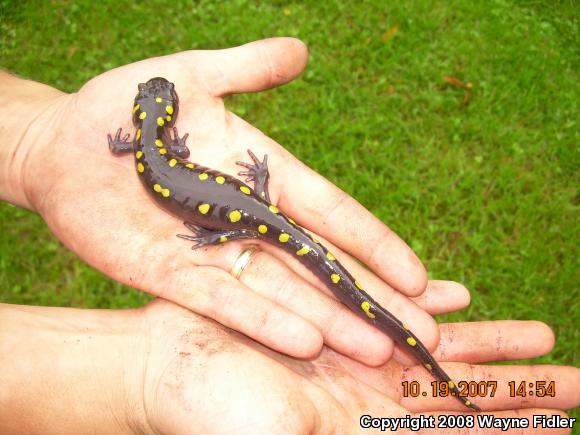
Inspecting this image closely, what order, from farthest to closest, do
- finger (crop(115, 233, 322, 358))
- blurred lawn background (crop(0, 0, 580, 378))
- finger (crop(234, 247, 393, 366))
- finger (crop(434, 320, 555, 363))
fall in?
blurred lawn background (crop(0, 0, 580, 378))
finger (crop(434, 320, 555, 363))
finger (crop(234, 247, 393, 366))
finger (crop(115, 233, 322, 358))

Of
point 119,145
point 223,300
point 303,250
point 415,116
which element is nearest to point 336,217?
point 303,250

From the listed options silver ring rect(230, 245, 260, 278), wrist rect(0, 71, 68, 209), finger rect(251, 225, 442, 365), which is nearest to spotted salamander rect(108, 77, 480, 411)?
finger rect(251, 225, 442, 365)

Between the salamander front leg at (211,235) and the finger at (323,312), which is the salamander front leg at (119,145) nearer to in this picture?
the salamander front leg at (211,235)

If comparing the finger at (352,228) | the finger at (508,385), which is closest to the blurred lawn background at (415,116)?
the finger at (508,385)

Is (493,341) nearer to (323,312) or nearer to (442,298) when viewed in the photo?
(442,298)

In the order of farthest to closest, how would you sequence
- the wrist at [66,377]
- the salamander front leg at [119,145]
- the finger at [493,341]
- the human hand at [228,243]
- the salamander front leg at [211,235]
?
the salamander front leg at [119,145], the finger at [493,341], the salamander front leg at [211,235], the human hand at [228,243], the wrist at [66,377]

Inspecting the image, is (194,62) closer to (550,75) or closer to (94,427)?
(94,427)

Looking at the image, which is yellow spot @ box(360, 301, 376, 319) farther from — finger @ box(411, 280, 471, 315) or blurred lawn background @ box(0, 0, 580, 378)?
blurred lawn background @ box(0, 0, 580, 378)

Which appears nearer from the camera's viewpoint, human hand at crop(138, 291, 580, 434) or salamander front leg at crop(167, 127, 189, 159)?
human hand at crop(138, 291, 580, 434)
